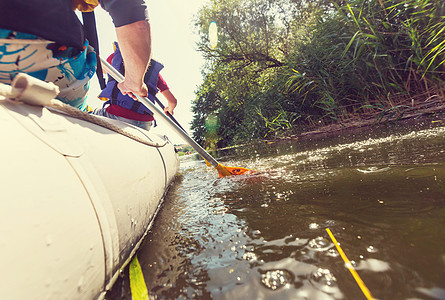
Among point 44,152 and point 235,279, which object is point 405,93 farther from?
point 44,152

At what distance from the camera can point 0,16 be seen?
0.76m

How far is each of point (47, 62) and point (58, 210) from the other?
848mm

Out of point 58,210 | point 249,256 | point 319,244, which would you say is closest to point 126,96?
point 58,210

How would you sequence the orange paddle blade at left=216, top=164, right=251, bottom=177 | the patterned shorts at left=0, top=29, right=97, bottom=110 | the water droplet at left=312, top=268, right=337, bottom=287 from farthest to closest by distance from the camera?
1. the orange paddle blade at left=216, top=164, right=251, bottom=177
2. the patterned shorts at left=0, top=29, right=97, bottom=110
3. the water droplet at left=312, top=268, right=337, bottom=287

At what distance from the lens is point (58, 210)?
0.46 m

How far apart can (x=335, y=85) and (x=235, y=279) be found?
4.68m

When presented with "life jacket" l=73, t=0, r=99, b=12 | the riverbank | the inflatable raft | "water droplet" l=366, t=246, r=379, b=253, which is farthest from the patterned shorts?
the riverbank

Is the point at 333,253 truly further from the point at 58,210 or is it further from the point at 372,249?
the point at 58,210

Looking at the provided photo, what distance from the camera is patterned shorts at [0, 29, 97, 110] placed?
83cm

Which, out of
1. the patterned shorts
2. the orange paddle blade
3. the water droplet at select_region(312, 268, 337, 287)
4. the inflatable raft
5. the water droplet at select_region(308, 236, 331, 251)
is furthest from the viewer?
Result: the orange paddle blade

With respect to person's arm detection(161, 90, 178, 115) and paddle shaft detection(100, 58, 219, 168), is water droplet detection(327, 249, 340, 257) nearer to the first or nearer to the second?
paddle shaft detection(100, 58, 219, 168)

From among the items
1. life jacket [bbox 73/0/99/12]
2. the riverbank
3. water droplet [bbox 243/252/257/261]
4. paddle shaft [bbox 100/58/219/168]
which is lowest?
the riverbank

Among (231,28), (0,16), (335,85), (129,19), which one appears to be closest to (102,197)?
(0,16)

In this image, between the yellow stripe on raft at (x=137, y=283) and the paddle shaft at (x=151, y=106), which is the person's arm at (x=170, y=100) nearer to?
the paddle shaft at (x=151, y=106)
